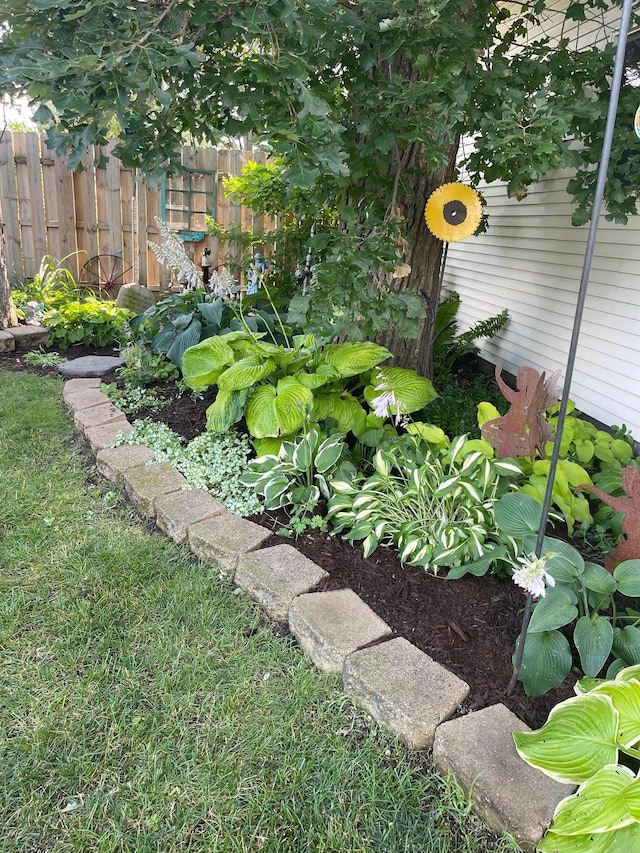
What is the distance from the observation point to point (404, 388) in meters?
2.61

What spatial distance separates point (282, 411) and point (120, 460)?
0.84m

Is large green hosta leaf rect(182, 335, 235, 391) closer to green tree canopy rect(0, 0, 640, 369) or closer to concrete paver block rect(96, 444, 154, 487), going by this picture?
concrete paver block rect(96, 444, 154, 487)

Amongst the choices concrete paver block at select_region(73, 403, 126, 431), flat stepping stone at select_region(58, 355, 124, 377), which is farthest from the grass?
flat stepping stone at select_region(58, 355, 124, 377)

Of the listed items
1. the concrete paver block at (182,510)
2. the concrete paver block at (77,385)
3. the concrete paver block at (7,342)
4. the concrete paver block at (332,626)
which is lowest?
the concrete paver block at (332,626)

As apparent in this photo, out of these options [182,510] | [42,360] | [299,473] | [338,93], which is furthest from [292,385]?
[42,360]

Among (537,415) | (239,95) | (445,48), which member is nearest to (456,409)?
(537,415)

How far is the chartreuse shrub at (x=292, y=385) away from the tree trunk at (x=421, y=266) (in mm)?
377

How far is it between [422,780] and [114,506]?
1.67 metres

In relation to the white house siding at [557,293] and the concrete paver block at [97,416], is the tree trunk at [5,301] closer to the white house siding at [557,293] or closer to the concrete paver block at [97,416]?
the concrete paver block at [97,416]

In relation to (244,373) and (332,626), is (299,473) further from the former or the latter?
(332,626)

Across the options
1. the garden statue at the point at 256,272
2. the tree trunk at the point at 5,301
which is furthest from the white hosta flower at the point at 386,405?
the tree trunk at the point at 5,301

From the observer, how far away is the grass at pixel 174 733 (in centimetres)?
125

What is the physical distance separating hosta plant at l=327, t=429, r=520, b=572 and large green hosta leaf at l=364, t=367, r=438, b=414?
280 millimetres

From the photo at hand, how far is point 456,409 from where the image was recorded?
3.36m
